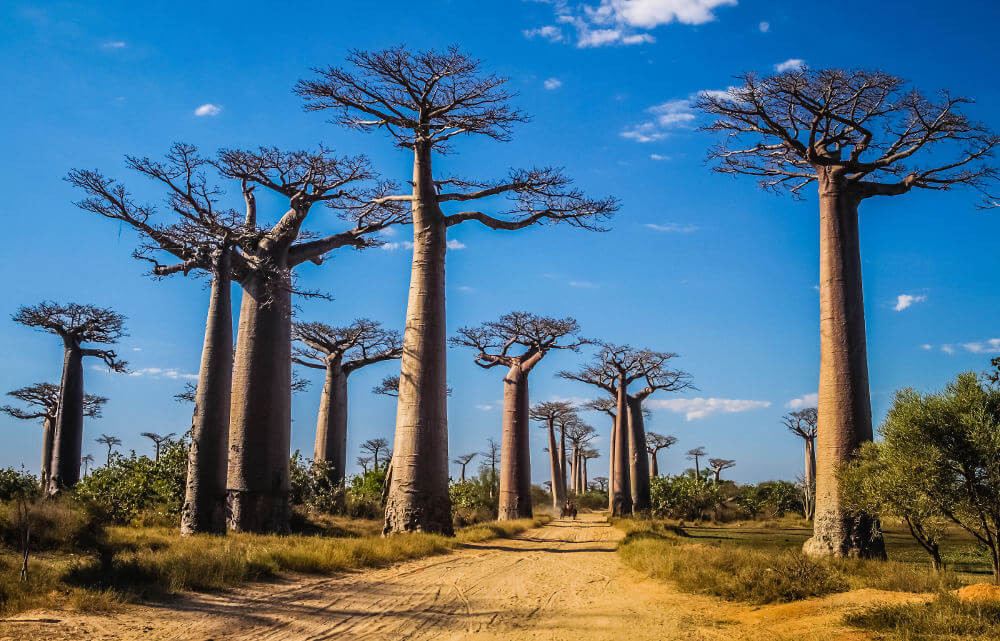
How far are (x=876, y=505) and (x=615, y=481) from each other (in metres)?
20.2

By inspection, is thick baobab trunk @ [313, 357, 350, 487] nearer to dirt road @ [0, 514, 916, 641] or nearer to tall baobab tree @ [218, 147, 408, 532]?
tall baobab tree @ [218, 147, 408, 532]

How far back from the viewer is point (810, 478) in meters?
27.9

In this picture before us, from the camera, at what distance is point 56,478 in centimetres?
1967

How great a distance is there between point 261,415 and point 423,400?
2.86 m

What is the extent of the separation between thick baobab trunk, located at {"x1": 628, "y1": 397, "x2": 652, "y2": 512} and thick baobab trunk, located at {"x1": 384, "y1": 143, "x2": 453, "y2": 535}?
15.3m

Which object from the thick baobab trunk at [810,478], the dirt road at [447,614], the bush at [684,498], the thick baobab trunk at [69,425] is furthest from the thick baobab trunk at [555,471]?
the dirt road at [447,614]

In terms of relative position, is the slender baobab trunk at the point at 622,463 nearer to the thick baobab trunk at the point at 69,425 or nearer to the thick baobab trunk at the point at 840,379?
the thick baobab trunk at the point at 840,379

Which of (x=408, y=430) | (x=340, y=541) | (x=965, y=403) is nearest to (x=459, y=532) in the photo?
(x=408, y=430)

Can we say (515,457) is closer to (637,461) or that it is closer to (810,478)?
(637,461)

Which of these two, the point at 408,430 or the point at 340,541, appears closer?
the point at 340,541

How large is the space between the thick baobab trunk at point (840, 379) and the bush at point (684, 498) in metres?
17.2

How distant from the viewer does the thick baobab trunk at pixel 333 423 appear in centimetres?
2169

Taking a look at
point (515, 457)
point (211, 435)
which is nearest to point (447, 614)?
point (211, 435)

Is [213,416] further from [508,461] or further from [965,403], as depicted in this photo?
[508,461]
